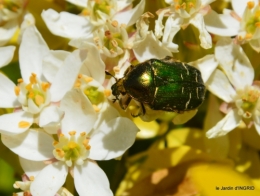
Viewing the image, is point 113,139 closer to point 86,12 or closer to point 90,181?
point 90,181

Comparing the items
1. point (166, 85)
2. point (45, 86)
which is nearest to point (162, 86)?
point (166, 85)

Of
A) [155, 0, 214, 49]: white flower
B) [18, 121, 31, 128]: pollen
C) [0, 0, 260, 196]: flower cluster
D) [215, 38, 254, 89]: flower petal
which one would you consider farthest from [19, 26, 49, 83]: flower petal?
[215, 38, 254, 89]: flower petal

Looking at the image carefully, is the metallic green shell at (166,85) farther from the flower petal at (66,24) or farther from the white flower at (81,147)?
the flower petal at (66,24)

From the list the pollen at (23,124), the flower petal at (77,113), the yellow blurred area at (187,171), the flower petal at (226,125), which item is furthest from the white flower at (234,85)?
the pollen at (23,124)

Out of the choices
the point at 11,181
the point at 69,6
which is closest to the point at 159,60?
the point at 69,6

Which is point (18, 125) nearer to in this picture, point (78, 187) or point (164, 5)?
point (78, 187)

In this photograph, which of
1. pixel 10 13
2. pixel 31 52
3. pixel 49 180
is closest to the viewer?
pixel 49 180
